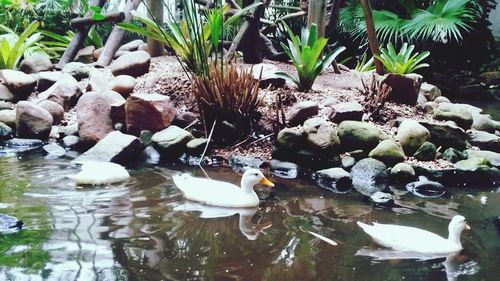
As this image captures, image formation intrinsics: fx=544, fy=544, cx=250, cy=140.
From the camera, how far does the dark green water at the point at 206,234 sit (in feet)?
9.09

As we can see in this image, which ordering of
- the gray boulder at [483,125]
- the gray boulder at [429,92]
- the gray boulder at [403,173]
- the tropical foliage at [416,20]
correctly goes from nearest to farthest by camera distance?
the gray boulder at [403,173], the gray boulder at [483,125], the gray boulder at [429,92], the tropical foliage at [416,20]

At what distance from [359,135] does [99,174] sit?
92.7 inches

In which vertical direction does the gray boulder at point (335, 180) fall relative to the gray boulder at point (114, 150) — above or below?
below

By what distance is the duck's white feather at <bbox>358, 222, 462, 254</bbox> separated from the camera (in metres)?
3.11

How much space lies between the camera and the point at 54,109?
599cm

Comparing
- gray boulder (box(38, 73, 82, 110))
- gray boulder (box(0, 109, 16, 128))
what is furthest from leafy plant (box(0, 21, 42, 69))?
gray boulder (box(0, 109, 16, 128))

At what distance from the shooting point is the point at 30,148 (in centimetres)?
548

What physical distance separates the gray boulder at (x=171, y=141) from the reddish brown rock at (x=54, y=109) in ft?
4.49

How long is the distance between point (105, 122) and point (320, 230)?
119 inches

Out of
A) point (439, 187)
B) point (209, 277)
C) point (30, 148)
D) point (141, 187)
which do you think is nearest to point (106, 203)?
point (141, 187)

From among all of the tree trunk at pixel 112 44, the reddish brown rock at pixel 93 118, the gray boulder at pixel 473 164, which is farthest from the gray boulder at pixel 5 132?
the gray boulder at pixel 473 164

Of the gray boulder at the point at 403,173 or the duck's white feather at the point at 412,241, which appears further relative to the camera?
the gray boulder at the point at 403,173

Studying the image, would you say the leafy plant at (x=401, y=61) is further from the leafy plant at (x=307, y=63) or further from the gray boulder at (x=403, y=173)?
the gray boulder at (x=403, y=173)

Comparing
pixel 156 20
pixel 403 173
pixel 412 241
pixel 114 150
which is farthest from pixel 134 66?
pixel 412 241
